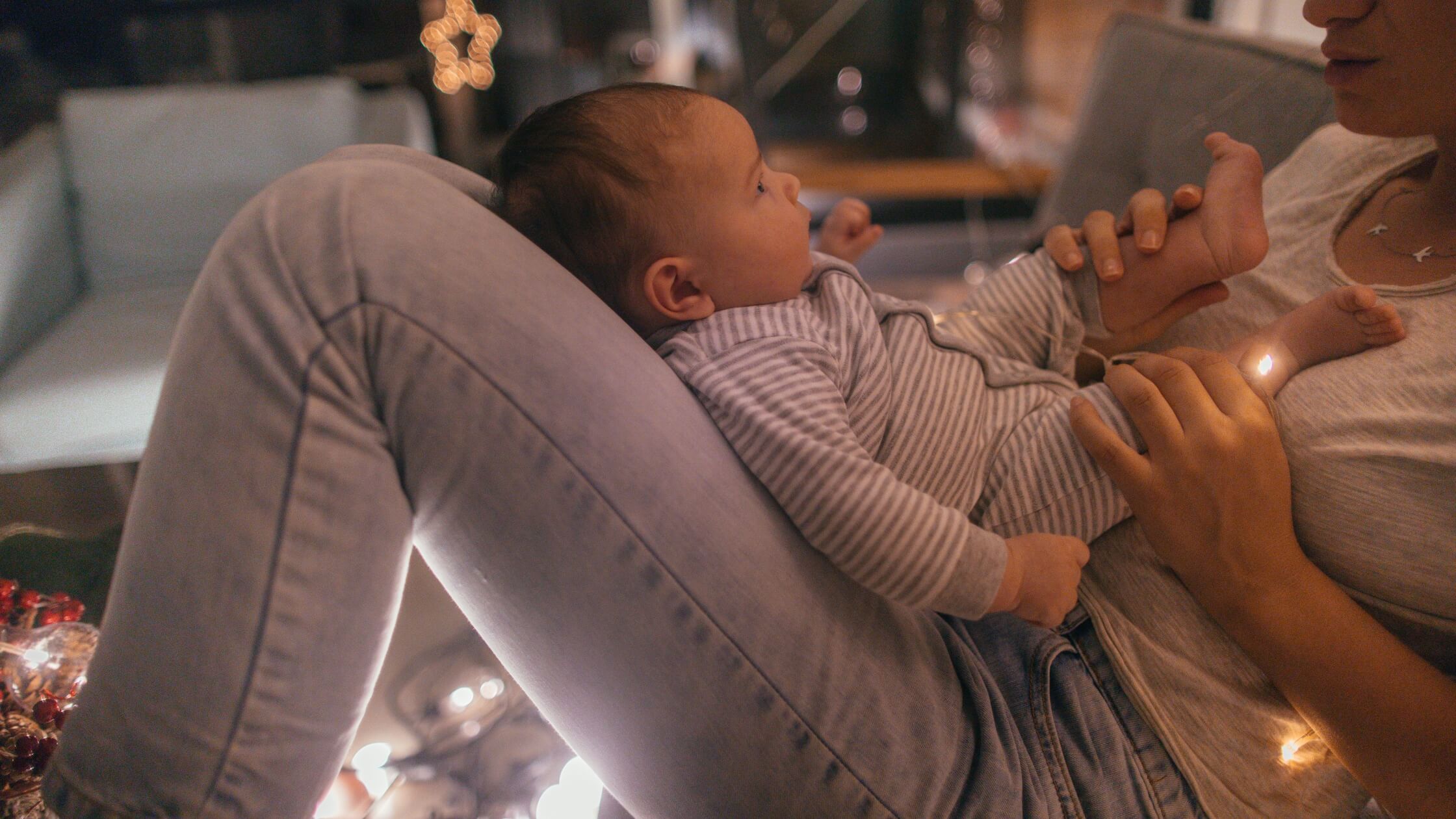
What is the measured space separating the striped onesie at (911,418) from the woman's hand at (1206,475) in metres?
0.04

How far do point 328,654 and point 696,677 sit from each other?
0.23m

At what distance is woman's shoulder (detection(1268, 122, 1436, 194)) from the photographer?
0.82 m

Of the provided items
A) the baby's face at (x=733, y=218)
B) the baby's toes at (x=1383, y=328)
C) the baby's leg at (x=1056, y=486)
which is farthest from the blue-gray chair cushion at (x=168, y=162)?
the baby's toes at (x=1383, y=328)

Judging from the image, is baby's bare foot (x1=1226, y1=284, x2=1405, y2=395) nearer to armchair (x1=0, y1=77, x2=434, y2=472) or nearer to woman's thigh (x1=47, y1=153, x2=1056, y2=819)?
woman's thigh (x1=47, y1=153, x2=1056, y2=819)

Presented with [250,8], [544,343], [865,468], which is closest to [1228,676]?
[865,468]

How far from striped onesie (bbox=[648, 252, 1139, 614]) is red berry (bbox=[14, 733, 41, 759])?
626 mm

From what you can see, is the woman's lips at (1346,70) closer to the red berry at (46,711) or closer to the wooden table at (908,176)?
the red berry at (46,711)

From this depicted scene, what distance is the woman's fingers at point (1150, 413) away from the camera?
0.68 m

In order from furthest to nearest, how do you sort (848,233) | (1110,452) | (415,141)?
(415,141) < (848,233) < (1110,452)

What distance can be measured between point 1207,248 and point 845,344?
0.38m

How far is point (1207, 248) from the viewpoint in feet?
2.60

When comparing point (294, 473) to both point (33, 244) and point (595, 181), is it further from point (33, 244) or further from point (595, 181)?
point (33, 244)

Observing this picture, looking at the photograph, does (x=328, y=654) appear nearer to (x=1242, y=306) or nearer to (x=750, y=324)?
(x=750, y=324)

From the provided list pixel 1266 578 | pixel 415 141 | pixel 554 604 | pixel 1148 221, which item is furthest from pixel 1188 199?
pixel 415 141
